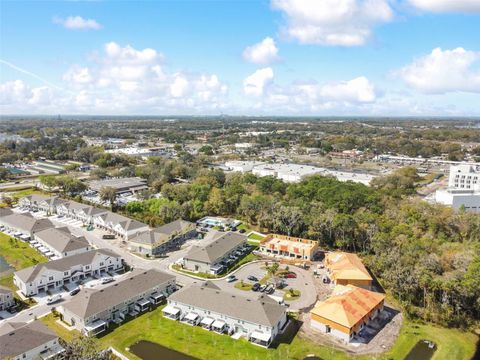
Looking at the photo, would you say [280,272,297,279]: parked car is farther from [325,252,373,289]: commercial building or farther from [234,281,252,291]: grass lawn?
[234,281,252,291]: grass lawn

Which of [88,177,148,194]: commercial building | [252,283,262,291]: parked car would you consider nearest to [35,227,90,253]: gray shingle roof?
[252,283,262,291]: parked car

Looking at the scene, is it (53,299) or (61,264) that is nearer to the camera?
(53,299)

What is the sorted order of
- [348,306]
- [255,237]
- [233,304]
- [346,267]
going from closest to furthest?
[348,306] → [233,304] → [346,267] → [255,237]

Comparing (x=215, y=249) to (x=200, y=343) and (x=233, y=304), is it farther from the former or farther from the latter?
(x=200, y=343)

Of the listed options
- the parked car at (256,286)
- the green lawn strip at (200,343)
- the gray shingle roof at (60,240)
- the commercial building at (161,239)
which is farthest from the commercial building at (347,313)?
the gray shingle roof at (60,240)

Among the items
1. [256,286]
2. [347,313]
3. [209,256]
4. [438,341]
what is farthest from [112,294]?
[438,341]

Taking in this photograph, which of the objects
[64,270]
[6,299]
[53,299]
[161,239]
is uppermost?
[161,239]
